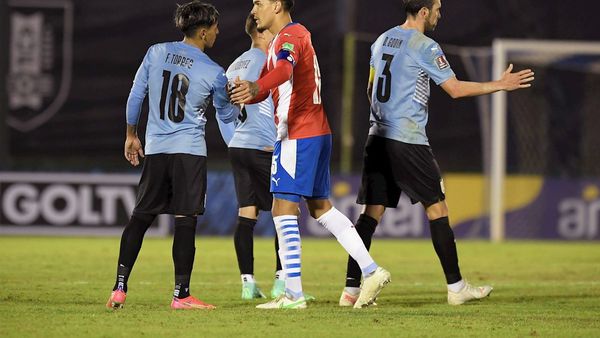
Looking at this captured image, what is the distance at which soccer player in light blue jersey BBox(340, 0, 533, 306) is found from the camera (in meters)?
8.00

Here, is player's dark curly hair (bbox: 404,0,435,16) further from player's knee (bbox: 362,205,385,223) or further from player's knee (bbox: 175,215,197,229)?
player's knee (bbox: 175,215,197,229)

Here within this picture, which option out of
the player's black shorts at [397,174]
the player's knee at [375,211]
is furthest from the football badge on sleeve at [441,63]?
the player's knee at [375,211]

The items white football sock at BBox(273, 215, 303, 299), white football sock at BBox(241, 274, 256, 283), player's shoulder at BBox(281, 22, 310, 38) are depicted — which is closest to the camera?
player's shoulder at BBox(281, 22, 310, 38)

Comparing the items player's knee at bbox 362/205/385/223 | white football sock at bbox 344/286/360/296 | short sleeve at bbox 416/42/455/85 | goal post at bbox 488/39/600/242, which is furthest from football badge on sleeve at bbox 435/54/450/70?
goal post at bbox 488/39/600/242

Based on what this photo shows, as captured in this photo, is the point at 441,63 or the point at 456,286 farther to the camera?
the point at 456,286

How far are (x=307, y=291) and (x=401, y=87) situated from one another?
1877 millimetres

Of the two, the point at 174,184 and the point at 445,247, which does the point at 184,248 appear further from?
the point at 445,247

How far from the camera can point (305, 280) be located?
32.6ft

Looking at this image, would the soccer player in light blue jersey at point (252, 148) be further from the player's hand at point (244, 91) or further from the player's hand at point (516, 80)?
the player's hand at point (516, 80)

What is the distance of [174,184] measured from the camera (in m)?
7.45

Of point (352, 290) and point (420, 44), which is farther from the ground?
point (420, 44)

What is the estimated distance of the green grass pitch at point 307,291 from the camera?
653 cm

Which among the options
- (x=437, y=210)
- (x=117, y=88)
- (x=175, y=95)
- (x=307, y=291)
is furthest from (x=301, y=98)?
(x=117, y=88)

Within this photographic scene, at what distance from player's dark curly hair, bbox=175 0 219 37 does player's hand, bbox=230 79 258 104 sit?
700mm
